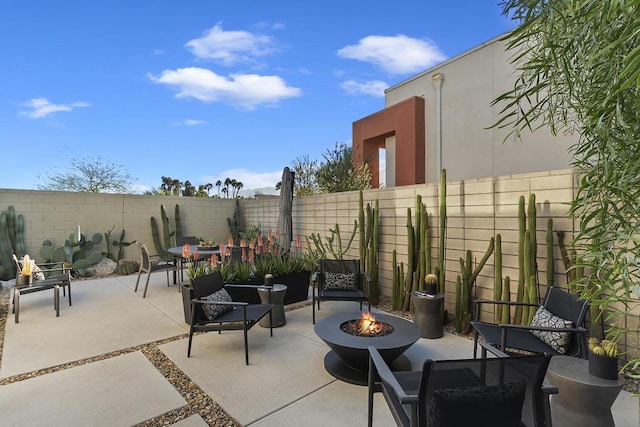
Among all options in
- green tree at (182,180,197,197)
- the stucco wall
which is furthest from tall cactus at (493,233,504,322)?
green tree at (182,180,197,197)

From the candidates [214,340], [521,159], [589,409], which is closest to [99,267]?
[214,340]

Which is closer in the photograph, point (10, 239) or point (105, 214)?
point (10, 239)

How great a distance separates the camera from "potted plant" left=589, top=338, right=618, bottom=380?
177cm

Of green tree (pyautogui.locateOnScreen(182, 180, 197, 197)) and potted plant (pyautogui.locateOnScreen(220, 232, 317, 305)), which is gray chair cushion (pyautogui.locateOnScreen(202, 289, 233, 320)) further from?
green tree (pyautogui.locateOnScreen(182, 180, 197, 197))

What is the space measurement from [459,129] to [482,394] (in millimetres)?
7010

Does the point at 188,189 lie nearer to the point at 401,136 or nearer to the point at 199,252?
the point at 401,136

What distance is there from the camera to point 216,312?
318 cm

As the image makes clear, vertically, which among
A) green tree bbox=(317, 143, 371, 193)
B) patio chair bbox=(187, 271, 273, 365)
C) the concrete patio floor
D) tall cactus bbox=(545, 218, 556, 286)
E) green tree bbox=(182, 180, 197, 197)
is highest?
green tree bbox=(182, 180, 197, 197)

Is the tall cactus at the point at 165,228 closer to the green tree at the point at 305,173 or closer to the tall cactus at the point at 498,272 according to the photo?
the green tree at the point at 305,173

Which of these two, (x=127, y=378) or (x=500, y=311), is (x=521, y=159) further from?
(x=127, y=378)

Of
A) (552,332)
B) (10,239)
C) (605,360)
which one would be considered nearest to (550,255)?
(552,332)

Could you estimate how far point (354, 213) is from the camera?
18.1 ft

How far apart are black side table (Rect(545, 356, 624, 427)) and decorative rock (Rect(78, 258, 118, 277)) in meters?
7.99

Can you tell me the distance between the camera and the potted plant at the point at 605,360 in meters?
1.77
